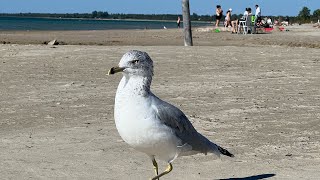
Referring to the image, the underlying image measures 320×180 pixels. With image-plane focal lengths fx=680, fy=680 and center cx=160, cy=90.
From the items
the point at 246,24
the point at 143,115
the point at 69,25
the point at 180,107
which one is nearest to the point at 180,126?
the point at 143,115

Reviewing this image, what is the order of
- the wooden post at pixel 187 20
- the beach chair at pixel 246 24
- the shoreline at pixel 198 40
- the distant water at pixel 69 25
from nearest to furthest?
1. the wooden post at pixel 187 20
2. the shoreline at pixel 198 40
3. the beach chair at pixel 246 24
4. the distant water at pixel 69 25

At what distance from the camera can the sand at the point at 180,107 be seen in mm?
6934

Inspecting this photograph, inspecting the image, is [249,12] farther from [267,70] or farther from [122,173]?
[122,173]

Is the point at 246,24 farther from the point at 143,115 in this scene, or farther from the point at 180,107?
the point at 143,115

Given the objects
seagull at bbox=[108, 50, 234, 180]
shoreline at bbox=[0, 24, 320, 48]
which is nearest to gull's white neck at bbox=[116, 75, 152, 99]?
seagull at bbox=[108, 50, 234, 180]

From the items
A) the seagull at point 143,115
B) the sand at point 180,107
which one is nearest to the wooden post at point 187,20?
the sand at point 180,107

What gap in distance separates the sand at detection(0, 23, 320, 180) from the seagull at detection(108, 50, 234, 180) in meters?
1.03

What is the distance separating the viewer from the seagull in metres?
5.39

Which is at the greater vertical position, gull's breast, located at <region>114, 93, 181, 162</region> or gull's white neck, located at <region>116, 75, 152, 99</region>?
gull's white neck, located at <region>116, 75, 152, 99</region>

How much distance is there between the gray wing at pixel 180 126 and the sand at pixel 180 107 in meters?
0.63

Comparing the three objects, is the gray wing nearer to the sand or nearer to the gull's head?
the gull's head

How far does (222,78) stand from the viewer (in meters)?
13.4

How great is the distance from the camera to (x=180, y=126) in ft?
19.0

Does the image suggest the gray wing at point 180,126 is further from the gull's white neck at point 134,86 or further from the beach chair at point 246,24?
the beach chair at point 246,24
